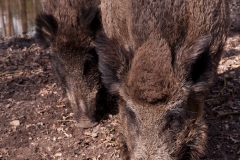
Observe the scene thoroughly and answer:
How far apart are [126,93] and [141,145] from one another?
1.51 feet

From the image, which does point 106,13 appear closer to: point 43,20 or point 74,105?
point 43,20

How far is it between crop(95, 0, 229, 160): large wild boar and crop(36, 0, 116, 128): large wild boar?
1.00 meters

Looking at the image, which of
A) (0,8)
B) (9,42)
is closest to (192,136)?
(9,42)

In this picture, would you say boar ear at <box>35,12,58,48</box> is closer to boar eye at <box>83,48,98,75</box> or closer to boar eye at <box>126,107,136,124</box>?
boar eye at <box>83,48,98,75</box>

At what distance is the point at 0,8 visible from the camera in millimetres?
15352

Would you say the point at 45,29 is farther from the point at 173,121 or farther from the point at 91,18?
the point at 173,121

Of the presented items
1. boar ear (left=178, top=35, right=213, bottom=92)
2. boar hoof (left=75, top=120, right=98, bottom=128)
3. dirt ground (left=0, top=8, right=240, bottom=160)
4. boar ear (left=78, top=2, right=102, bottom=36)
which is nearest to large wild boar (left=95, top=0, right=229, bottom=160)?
boar ear (left=178, top=35, right=213, bottom=92)

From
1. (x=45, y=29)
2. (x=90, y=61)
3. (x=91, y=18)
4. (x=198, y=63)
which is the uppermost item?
(x=198, y=63)

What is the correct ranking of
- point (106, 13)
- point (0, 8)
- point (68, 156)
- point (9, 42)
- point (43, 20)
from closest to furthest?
point (106, 13), point (68, 156), point (43, 20), point (9, 42), point (0, 8)

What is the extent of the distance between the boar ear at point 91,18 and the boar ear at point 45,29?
1.12ft

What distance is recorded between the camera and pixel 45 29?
437 centimetres

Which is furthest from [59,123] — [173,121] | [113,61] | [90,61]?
[173,121]

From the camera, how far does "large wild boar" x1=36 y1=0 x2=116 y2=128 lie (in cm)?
425

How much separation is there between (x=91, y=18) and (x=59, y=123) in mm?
1426
